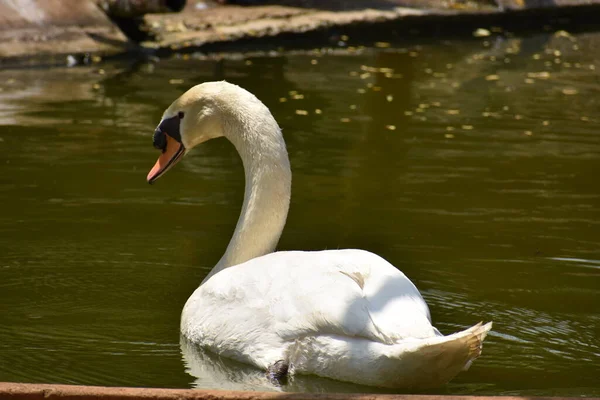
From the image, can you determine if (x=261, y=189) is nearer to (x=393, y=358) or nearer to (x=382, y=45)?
(x=393, y=358)

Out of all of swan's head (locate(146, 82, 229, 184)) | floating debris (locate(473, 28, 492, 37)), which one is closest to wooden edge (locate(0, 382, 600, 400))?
swan's head (locate(146, 82, 229, 184))

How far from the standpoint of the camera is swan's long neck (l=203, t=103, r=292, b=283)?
18.8 ft

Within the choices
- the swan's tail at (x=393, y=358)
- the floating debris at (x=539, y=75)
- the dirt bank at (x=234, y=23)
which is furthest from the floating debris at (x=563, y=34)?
the swan's tail at (x=393, y=358)

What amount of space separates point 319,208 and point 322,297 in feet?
10.9

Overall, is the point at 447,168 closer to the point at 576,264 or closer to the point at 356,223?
the point at 356,223

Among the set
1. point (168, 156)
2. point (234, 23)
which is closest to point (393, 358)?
point (168, 156)

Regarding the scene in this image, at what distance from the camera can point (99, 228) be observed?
23.8ft

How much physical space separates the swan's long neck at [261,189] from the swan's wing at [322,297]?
496 millimetres

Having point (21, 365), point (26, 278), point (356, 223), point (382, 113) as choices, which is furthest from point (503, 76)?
point (21, 365)

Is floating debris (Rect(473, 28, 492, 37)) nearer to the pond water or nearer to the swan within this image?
the pond water

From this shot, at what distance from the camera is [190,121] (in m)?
6.01

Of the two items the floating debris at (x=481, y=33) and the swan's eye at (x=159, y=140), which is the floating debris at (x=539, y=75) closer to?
the floating debris at (x=481, y=33)

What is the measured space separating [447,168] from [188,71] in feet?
16.9

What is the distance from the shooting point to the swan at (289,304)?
446 centimetres
